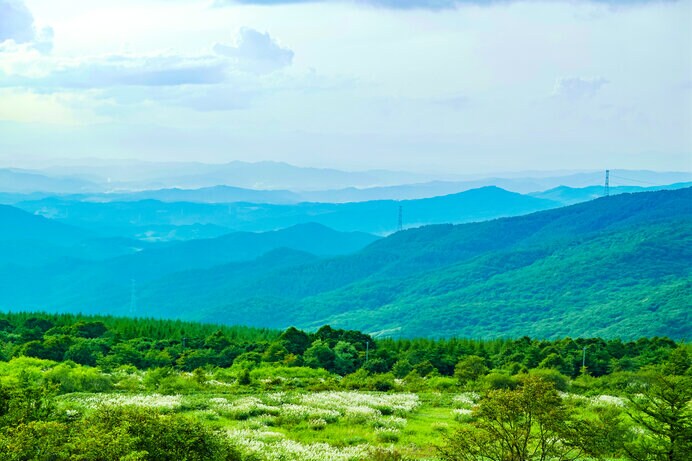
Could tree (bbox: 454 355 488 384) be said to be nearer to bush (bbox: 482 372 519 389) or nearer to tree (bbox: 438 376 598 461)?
bush (bbox: 482 372 519 389)

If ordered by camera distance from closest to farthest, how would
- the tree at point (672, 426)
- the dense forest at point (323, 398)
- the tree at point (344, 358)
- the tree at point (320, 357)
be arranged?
1. the dense forest at point (323, 398)
2. the tree at point (672, 426)
3. the tree at point (320, 357)
4. the tree at point (344, 358)

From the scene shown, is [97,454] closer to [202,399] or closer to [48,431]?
[48,431]

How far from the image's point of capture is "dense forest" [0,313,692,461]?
850 inches

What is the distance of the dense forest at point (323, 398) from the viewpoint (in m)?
21.6

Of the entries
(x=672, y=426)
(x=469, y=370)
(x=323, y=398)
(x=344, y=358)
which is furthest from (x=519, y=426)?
(x=344, y=358)

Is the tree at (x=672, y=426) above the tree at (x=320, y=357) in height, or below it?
above

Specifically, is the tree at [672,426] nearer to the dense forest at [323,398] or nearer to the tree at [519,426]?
the dense forest at [323,398]

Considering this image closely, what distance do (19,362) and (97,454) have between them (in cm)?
3831

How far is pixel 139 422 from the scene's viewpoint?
20.8 metres

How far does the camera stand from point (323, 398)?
4272 centimetres

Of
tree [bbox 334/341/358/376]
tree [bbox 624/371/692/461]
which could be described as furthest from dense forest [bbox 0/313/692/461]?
tree [bbox 334/341/358/376]

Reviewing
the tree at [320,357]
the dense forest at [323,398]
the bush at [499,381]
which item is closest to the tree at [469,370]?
the dense forest at [323,398]

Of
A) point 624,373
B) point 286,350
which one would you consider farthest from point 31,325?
point 624,373

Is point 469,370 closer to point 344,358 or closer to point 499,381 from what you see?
point 499,381
